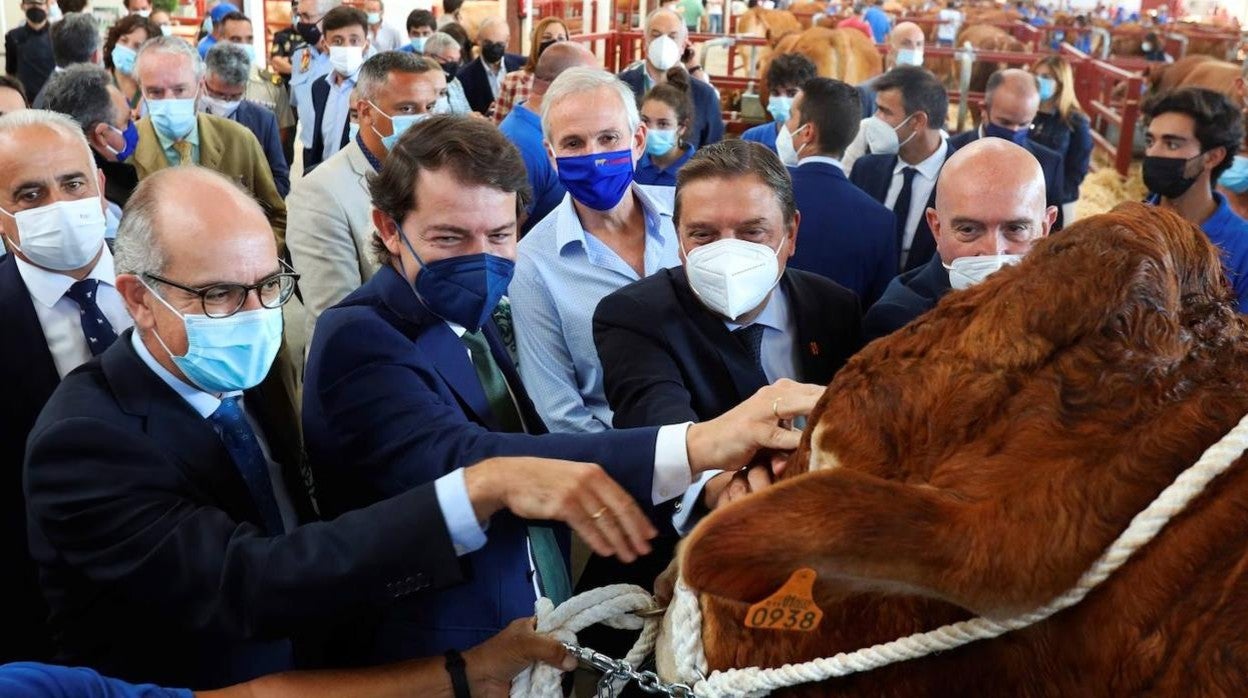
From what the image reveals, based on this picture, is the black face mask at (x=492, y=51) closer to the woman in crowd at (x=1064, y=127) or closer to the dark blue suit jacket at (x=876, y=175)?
the woman in crowd at (x=1064, y=127)

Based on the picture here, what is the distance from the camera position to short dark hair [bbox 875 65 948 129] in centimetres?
633

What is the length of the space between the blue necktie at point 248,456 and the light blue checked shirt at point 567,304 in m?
1.18

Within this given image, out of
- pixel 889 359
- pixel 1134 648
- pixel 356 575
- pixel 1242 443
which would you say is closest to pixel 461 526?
pixel 356 575

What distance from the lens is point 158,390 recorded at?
2.24m

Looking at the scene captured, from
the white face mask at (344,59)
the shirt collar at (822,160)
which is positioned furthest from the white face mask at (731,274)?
the white face mask at (344,59)

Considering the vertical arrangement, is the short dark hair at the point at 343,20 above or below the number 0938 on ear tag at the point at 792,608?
below

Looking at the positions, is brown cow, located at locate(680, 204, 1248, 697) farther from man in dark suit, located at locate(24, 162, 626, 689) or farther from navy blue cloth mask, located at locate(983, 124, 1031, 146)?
navy blue cloth mask, located at locate(983, 124, 1031, 146)

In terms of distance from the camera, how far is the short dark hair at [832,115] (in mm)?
5301

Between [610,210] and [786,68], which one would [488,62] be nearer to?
[786,68]

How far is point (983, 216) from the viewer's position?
10.9 feet

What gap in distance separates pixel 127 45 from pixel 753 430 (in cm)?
909

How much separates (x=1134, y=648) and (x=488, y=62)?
36.2 ft

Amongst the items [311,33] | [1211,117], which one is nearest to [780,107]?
[1211,117]

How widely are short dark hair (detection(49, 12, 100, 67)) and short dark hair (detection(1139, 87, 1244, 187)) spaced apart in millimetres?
7975
